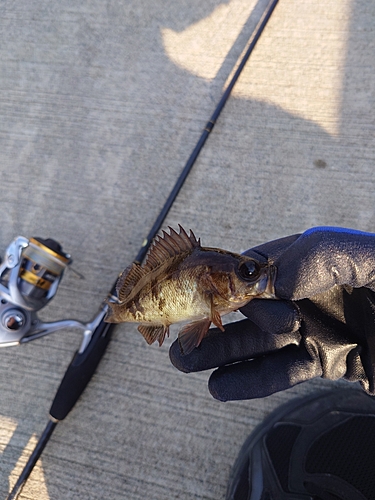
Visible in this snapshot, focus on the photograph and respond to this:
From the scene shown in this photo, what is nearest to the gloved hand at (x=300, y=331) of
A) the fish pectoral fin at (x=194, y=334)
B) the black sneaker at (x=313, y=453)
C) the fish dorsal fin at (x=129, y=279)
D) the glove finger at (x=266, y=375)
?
the glove finger at (x=266, y=375)

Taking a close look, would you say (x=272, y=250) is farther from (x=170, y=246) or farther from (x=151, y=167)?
(x=151, y=167)

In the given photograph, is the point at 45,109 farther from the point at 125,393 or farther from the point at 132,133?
the point at 125,393

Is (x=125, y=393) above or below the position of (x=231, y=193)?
below

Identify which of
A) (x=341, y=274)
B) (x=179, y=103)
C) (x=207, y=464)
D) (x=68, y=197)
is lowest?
(x=207, y=464)

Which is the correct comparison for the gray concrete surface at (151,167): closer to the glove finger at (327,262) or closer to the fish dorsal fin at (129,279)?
the fish dorsal fin at (129,279)

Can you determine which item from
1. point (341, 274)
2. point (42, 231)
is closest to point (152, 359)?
point (42, 231)
